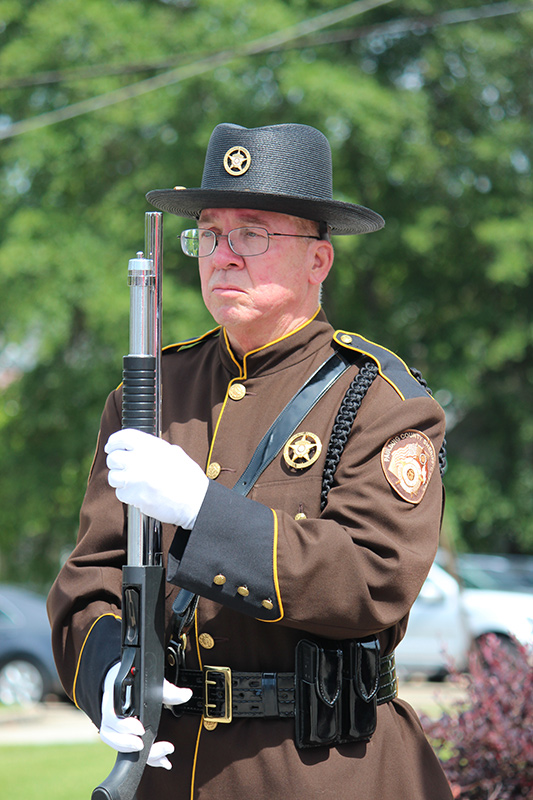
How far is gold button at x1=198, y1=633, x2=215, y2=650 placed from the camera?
237cm

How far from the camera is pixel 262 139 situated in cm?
262

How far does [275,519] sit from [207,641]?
1.25 feet

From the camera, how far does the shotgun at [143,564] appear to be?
220 cm

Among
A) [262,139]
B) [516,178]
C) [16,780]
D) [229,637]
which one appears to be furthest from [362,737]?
[516,178]

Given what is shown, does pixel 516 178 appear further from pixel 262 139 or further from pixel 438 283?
pixel 262 139

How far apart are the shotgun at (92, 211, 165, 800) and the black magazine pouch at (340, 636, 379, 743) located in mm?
409

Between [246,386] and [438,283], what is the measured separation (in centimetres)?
1113

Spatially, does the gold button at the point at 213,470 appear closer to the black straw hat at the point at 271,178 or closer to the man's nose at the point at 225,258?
the man's nose at the point at 225,258

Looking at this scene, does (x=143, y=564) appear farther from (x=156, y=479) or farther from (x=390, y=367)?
(x=390, y=367)

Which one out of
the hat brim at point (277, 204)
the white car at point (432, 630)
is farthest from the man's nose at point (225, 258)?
the white car at point (432, 630)

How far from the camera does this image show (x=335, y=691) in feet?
7.54

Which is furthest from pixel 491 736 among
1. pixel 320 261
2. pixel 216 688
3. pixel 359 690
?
pixel 320 261

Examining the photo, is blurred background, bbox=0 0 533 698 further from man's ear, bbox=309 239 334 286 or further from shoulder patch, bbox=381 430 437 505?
shoulder patch, bbox=381 430 437 505

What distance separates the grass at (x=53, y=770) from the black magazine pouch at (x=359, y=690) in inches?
179
